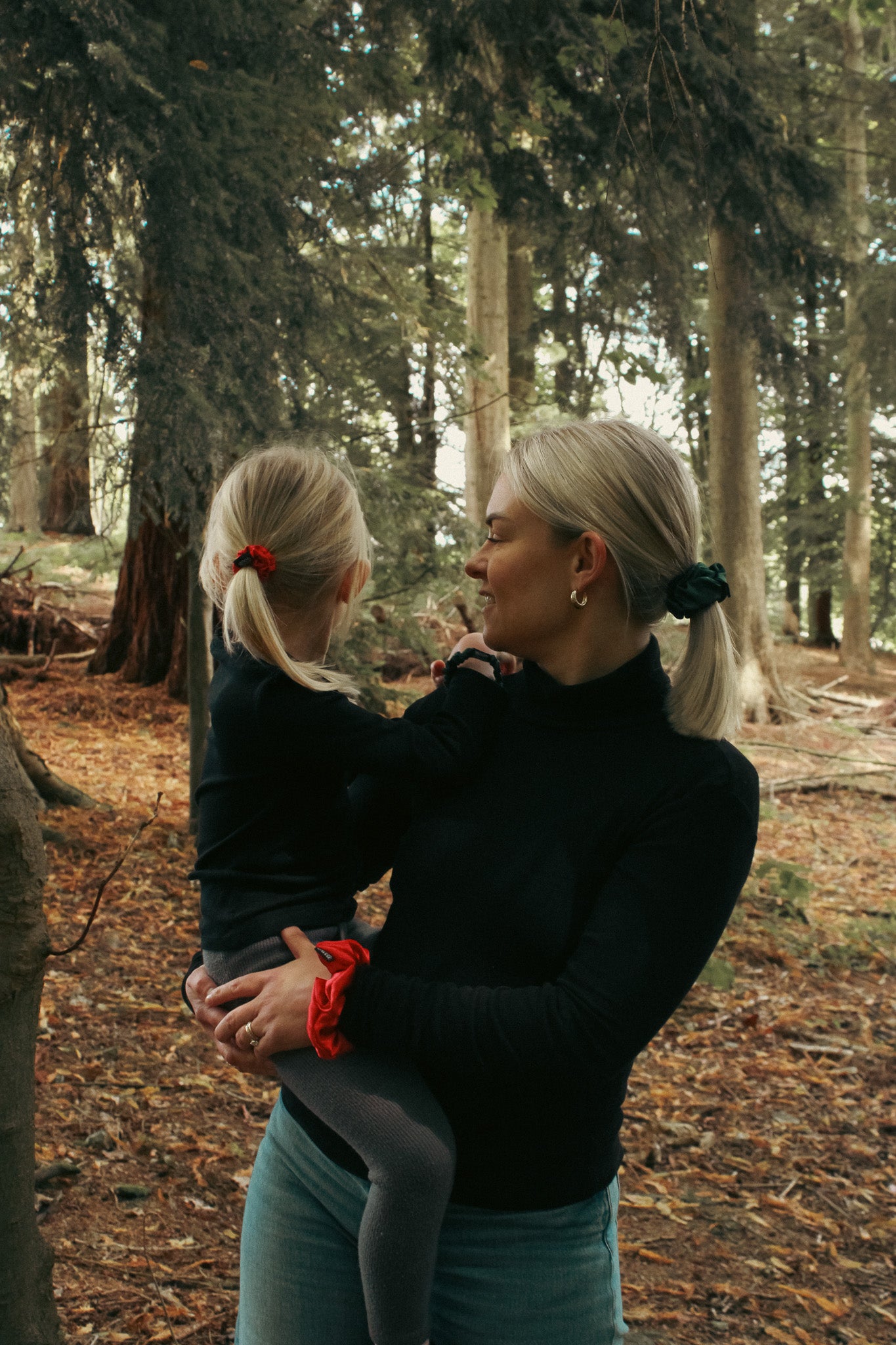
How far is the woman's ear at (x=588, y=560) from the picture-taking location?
146 cm

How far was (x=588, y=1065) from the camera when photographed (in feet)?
4.25

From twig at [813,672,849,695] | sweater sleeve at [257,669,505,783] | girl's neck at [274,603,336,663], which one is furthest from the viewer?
twig at [813,672,849,695]

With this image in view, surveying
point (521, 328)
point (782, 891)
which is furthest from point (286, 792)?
point (521, 328)

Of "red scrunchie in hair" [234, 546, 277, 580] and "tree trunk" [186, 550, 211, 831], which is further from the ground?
"red scrunchie in hair" [234, 546, 277, 580]

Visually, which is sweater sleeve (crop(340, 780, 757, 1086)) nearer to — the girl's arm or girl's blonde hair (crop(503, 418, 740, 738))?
the girl's arm

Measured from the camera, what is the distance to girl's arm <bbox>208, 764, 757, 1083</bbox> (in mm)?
1287

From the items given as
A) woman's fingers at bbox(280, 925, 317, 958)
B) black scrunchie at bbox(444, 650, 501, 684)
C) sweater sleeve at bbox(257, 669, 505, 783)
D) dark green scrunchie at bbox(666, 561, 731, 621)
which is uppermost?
dark green scrunchie at bbox(666, 561, 731, 621)

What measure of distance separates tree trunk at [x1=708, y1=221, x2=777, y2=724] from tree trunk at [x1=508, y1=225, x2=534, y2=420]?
2.06 m

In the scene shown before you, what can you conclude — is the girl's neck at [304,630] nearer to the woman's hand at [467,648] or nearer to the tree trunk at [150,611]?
the woman's hand at [467,648]

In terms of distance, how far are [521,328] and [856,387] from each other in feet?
15.2

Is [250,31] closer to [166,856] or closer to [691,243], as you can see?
[691,243]

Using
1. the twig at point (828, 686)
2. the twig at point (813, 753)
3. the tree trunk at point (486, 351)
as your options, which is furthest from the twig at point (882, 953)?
the twig at point (828, 686)

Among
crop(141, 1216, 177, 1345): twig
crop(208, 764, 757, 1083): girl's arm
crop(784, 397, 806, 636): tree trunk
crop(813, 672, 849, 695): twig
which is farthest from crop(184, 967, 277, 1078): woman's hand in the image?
crop(784, 397, 806, 636): tree trunk

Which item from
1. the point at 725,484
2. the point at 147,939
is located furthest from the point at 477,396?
the point at 147,939
